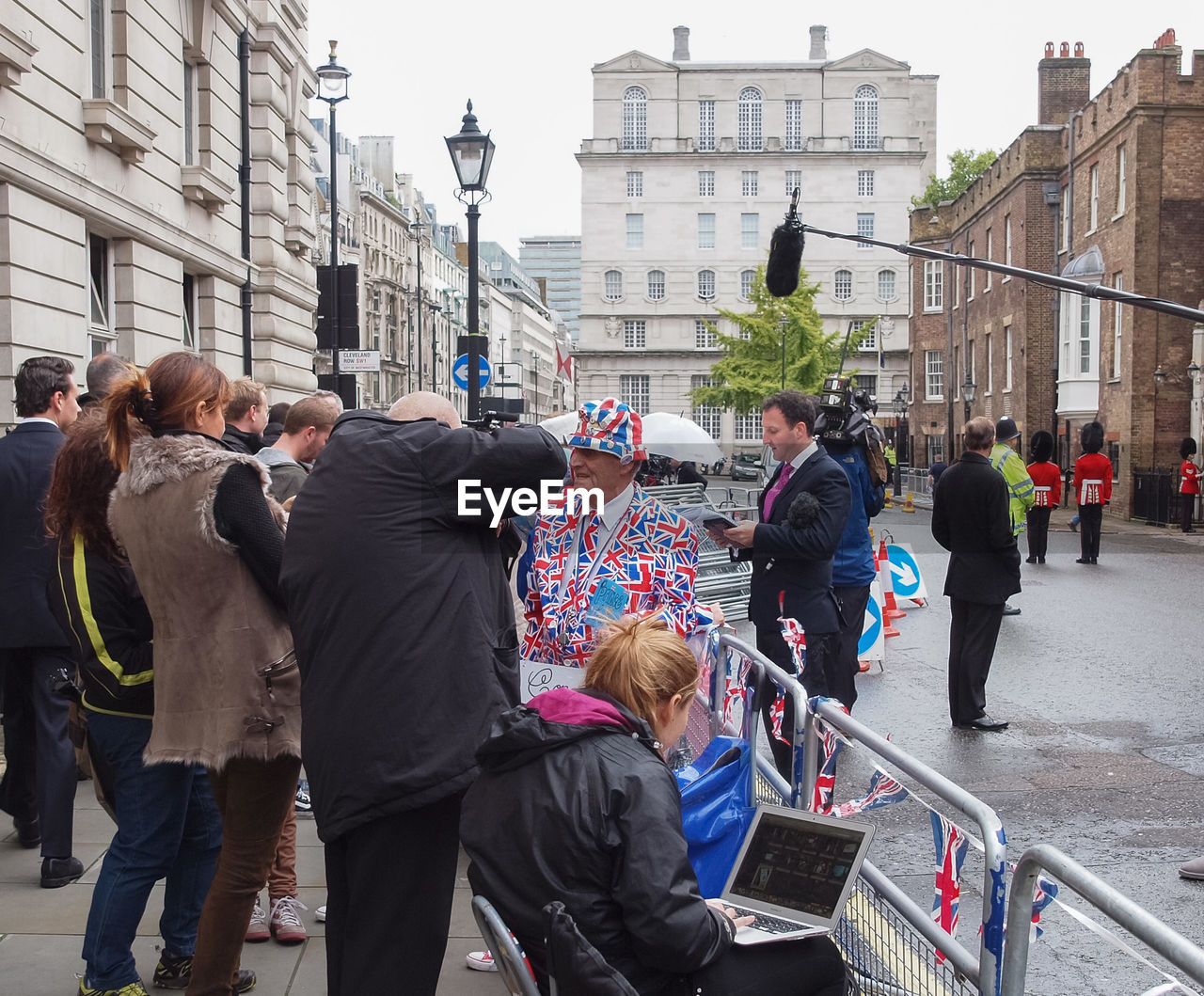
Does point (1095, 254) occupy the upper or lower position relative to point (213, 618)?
upper

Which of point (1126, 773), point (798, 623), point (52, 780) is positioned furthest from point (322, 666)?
point (1126, 773)

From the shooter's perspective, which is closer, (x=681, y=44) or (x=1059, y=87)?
(x=1059, y=87)

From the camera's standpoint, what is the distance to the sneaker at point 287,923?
4465 mm

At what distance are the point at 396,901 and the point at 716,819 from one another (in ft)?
2.85

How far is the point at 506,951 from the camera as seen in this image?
2.65 meters

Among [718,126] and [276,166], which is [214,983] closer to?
[276,166]

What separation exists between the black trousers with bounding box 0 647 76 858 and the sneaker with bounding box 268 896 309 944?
1087mm

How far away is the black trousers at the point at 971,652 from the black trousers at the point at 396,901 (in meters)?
5.69

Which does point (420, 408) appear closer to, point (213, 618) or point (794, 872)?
point (213, 618)

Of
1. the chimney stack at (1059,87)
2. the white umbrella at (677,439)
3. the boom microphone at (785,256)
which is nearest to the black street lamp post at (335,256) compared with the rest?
the white umbrella at (677,439)

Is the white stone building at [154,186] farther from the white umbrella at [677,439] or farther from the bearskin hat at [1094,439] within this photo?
the bearskin hat at [1094,439]

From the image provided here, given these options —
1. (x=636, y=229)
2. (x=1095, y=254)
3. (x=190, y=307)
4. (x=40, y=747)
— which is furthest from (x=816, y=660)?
(x=636, y=229)

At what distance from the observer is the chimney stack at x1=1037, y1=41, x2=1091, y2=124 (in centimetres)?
4019

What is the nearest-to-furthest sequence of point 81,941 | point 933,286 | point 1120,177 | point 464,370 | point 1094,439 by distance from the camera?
point 81,941
point 464,370
point 1094,439
point 1120,177
point 933,286
